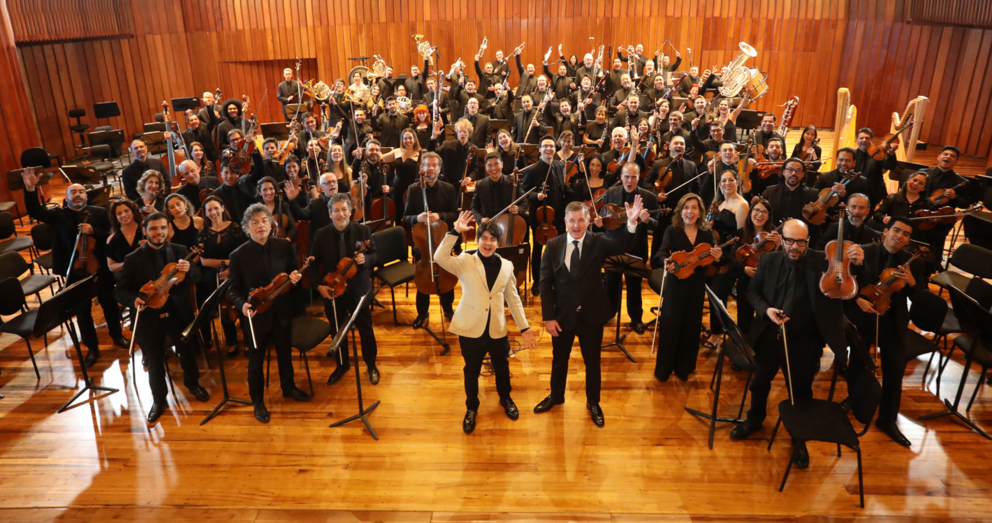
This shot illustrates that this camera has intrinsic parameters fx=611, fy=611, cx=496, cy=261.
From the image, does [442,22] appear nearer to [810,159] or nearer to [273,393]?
[810,159]

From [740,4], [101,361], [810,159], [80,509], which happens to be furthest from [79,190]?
[740,4]

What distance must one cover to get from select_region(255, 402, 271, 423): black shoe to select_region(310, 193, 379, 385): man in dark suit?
763 mm

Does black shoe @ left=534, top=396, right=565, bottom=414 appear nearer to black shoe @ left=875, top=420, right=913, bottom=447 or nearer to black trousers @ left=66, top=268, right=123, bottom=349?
black shoe @ left=875, top=420, right=913, bottom=447

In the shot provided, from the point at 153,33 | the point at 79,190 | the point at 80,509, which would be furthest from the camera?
the point at 153,33

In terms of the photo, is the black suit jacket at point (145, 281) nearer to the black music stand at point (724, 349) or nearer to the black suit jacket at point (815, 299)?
the black music stand at point (724, 349)

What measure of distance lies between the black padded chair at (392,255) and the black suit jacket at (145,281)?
56.8 inches

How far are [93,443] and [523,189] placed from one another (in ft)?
13.1

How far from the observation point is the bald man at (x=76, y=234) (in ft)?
16.5

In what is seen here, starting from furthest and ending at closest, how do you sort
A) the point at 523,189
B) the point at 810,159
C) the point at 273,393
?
the point at 810,159 < the point at 523,189 < the point at 273,393

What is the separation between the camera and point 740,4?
595 inches

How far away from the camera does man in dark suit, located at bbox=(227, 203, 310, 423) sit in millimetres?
4160

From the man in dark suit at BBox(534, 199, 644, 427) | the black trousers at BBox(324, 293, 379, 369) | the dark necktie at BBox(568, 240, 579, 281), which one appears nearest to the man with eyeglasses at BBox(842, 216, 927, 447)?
the man in dark suit at BBox(534, 199, 644, 427)

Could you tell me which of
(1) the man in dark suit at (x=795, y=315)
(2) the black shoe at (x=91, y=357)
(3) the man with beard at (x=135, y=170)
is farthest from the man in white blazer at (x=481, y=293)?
(3) the man with beard at (x=135, y=170)

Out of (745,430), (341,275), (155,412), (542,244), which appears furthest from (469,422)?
(155,412)
